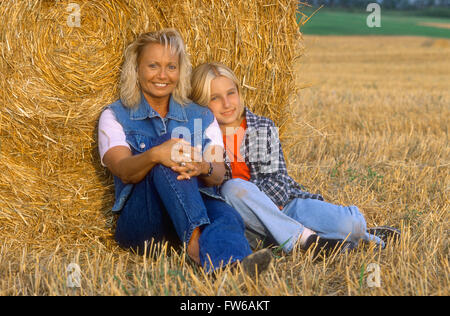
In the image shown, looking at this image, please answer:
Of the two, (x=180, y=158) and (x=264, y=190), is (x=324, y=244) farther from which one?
(x=180, y=158)

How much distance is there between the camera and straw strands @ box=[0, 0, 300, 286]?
10.4 ft

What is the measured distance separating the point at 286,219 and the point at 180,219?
0.61 meters

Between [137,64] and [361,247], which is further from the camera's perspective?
[137,64]

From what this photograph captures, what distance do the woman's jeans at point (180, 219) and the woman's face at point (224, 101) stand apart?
614 mm

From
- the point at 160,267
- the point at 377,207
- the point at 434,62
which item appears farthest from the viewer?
the point at 434,62

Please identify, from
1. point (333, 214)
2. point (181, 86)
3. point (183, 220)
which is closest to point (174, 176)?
point (183, 220)

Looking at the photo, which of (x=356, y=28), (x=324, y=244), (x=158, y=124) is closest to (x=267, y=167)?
(x=324, y=244)

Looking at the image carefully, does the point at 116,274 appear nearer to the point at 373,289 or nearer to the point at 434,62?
the point at 373,289

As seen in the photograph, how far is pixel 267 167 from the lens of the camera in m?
3.32

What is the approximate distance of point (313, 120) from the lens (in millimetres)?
6688

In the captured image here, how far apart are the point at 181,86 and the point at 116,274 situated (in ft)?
4.06
